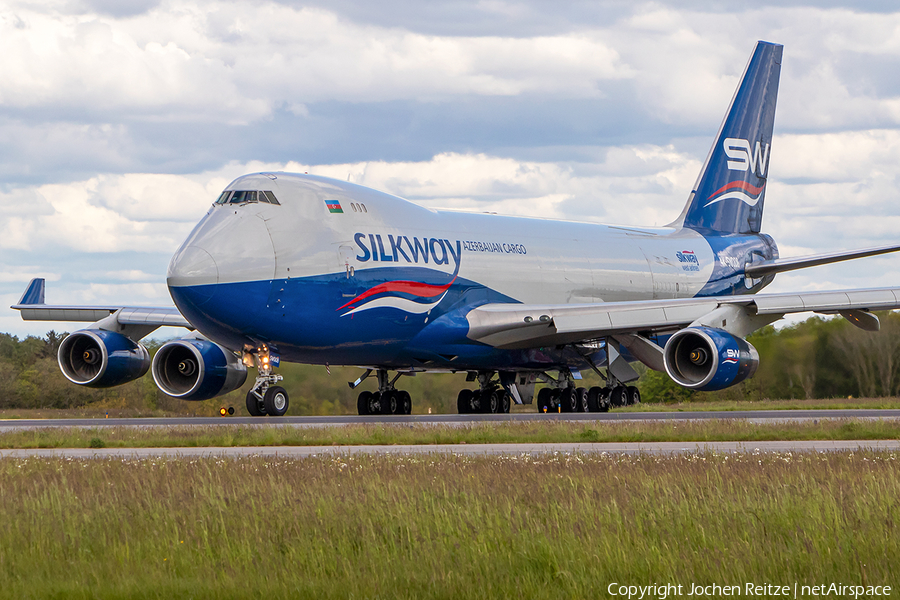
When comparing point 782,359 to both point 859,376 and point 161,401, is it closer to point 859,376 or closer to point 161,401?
point 859,376

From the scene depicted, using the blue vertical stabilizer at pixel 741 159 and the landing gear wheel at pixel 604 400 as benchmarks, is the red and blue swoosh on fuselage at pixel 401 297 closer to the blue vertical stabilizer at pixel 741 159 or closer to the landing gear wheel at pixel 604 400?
the landing gear wheel at pixel 604 400

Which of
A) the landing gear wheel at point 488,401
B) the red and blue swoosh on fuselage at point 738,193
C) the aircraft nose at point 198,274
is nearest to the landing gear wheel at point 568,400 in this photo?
the landing gear wheel at point 488,401

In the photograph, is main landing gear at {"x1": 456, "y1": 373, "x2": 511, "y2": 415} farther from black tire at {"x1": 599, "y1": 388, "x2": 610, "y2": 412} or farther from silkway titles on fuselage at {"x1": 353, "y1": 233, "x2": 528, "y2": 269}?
silkway titles on fuselage at {"x1": 353, "y1": 233, "x2": 528, "y2": 269}

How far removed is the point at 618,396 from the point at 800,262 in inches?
294

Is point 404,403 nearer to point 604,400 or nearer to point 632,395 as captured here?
point 604,400

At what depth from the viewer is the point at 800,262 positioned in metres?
32.9

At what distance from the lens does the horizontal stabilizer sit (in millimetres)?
29984

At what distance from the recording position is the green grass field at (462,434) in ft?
56.8

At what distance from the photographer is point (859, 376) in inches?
1407

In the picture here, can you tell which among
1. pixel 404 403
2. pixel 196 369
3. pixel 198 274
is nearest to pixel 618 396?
pixel 404 403

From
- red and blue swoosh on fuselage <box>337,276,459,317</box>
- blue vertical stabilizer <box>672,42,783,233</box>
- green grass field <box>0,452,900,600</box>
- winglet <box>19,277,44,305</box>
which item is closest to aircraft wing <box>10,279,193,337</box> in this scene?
winglet <box>19,277,44,305</box>

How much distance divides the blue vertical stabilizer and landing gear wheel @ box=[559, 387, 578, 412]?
10.2 meters

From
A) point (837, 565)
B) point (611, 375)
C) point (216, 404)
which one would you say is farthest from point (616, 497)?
point (216, 404)

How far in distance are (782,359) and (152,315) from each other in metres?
19.6
